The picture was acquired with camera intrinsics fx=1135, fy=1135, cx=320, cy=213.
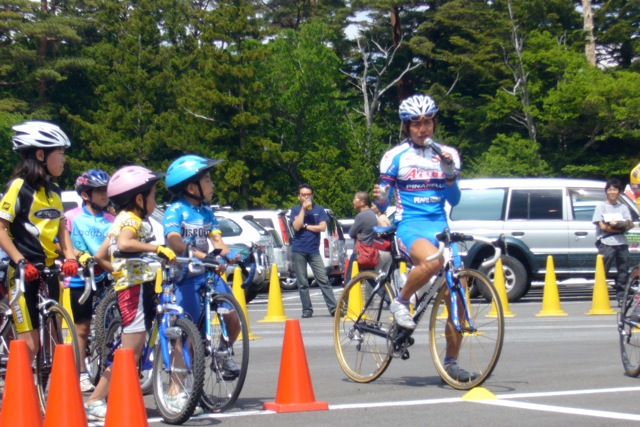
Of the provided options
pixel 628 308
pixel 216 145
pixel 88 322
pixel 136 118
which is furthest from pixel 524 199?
pixel 136 118

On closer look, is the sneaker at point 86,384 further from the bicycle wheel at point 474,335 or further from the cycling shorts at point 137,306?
the bicycle wheel at point 474,335

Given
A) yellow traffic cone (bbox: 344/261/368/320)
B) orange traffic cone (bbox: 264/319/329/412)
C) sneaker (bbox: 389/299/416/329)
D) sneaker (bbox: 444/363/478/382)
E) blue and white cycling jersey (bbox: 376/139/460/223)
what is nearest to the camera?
orange traffic cone (bbox: 264/319/329/412)

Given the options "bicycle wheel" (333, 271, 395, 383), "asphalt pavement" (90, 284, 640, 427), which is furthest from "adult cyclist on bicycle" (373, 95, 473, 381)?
"asphalt pavement" (90, 284, 640, 427)

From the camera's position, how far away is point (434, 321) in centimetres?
835

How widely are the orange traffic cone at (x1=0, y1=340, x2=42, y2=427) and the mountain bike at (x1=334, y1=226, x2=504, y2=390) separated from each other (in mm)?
2922

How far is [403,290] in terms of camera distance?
8312 millimetres

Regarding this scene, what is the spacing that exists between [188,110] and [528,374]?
47903mm

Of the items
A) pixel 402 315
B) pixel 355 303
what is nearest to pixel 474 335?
pixel 402 315

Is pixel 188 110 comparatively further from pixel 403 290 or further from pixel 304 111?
pixel 403 290

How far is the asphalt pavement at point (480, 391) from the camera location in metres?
7.05

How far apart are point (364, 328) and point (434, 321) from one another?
70 centimetres

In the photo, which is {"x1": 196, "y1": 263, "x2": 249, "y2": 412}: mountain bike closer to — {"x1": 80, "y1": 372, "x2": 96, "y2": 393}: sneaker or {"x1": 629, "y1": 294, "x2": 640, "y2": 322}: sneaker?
{"x1": 80, "y1": 372, "x2": 96, "y2": 393}: sneaker

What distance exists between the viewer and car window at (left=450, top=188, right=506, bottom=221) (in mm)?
18500

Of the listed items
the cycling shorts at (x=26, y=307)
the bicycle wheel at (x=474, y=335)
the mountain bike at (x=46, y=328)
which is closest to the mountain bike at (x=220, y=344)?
the mountain bike at (x=46, y=328)
